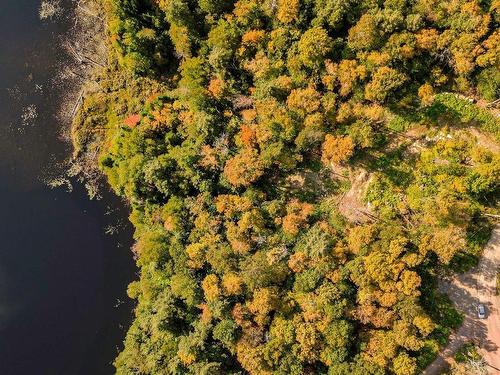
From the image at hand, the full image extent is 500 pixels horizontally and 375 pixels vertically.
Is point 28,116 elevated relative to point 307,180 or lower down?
elevated

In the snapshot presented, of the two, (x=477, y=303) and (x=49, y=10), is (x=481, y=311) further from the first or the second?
(x=49, y=10)

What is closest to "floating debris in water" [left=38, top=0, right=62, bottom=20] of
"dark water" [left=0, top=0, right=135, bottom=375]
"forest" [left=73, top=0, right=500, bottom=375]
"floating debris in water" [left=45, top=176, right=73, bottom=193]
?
"dark water" [left=0, top=0, right=135, bottom=375]

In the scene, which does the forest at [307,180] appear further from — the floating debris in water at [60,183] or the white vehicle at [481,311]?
the floating debris in water at [60,183]

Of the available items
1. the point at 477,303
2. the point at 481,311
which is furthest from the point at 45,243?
the point at 481,311

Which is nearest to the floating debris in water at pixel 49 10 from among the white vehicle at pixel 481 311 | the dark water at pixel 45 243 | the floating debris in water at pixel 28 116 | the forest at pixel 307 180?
the dark water at pixel 45 243

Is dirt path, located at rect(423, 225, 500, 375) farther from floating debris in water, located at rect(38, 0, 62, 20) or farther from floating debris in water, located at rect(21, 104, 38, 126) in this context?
floating debris in water, located at rect(38, 0, 62, 20)

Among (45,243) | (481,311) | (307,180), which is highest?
(45,243)

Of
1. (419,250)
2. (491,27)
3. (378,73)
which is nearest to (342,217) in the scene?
(419,250)
